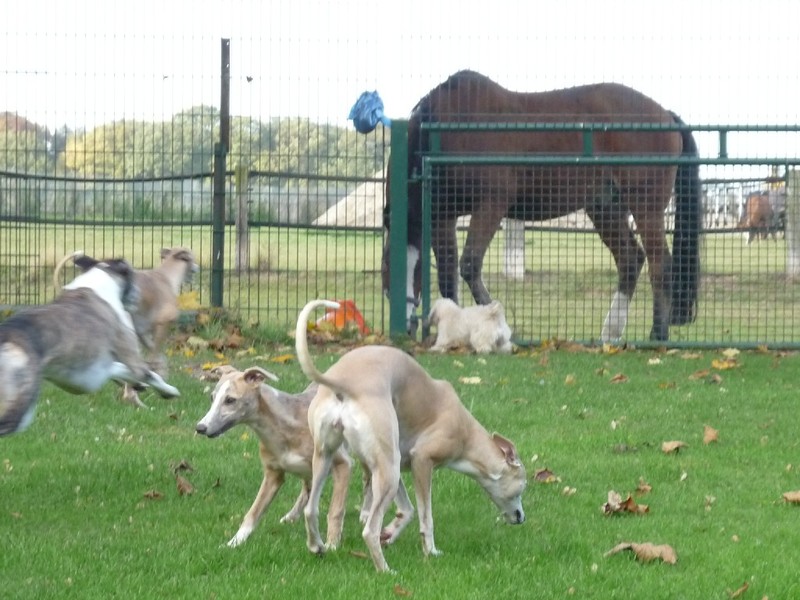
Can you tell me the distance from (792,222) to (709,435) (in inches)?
208

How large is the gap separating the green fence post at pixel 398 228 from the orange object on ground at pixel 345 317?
331 millimetres

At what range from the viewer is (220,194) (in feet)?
45.3

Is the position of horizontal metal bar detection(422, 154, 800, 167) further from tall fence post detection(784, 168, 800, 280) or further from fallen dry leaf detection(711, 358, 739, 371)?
fallen dry leaf detection(711, 358, 739, 371)

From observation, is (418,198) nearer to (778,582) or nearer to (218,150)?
(218,150)

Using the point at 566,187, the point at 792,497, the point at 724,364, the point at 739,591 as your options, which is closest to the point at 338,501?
the point at 739,591

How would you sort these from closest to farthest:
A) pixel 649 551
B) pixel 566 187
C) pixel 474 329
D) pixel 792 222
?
pixel 649 551 → pixel 474 329 → pixel 792 222 → pixel 566 187

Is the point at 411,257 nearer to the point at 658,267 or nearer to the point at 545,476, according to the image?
the point at 658,267

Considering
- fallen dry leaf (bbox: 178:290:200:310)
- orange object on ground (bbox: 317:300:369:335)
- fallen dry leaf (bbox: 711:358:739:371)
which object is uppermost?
fallen dry leaf (bbox: 178:290:200:310)

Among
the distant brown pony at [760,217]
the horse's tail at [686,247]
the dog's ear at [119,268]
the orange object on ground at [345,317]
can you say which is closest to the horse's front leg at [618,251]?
the horse's tail at [686,247]

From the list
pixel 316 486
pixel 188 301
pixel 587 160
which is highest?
pixel 587 160

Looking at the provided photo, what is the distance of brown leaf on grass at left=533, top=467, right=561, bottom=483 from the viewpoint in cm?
759

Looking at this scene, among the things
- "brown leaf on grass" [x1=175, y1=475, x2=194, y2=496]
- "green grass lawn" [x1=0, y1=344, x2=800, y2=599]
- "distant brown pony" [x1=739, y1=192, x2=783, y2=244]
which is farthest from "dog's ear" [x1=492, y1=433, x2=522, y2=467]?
"distant brown pony" [x1=739, y1=192, x2=783, y2=244]

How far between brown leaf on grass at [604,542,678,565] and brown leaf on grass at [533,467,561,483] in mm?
1371

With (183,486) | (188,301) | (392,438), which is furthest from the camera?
(188,301)
